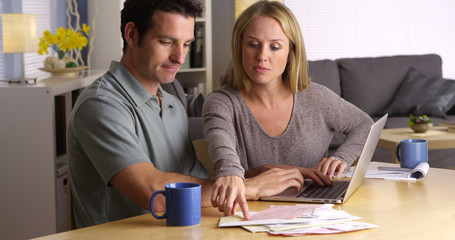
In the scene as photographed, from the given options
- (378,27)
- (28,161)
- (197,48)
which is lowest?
(28,161)

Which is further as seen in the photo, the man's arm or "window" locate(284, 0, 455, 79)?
"window" locate(284, 0, 455, 79)

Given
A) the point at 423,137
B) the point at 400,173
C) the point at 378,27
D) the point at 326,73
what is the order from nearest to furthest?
the point at 400,173 < the point at 423,137 < the point at 326,73 < the point at 378,27

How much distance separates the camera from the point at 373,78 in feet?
17.0

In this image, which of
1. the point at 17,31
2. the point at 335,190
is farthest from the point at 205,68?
the point at 335,190

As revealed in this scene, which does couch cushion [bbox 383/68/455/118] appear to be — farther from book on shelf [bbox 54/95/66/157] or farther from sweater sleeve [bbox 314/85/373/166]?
sweater sleeve [bbox 314/85/373/166]

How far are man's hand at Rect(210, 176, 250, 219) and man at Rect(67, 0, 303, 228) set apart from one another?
22 millimetres

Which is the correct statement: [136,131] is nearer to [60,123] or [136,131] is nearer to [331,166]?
[331,166]

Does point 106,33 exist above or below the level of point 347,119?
above

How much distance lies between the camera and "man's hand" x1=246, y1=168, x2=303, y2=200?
1608 millimetres

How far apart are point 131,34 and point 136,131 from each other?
0.29 meters

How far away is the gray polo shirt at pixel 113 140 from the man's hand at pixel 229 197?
0.72ft

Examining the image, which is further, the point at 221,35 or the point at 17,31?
the point at 221,35

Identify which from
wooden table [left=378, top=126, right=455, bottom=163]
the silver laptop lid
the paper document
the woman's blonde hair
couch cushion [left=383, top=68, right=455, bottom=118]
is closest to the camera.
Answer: the silver laptop lid

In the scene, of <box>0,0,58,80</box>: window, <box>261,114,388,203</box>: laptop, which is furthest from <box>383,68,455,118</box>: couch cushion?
<box>261,114,388,203</box>: laptop
